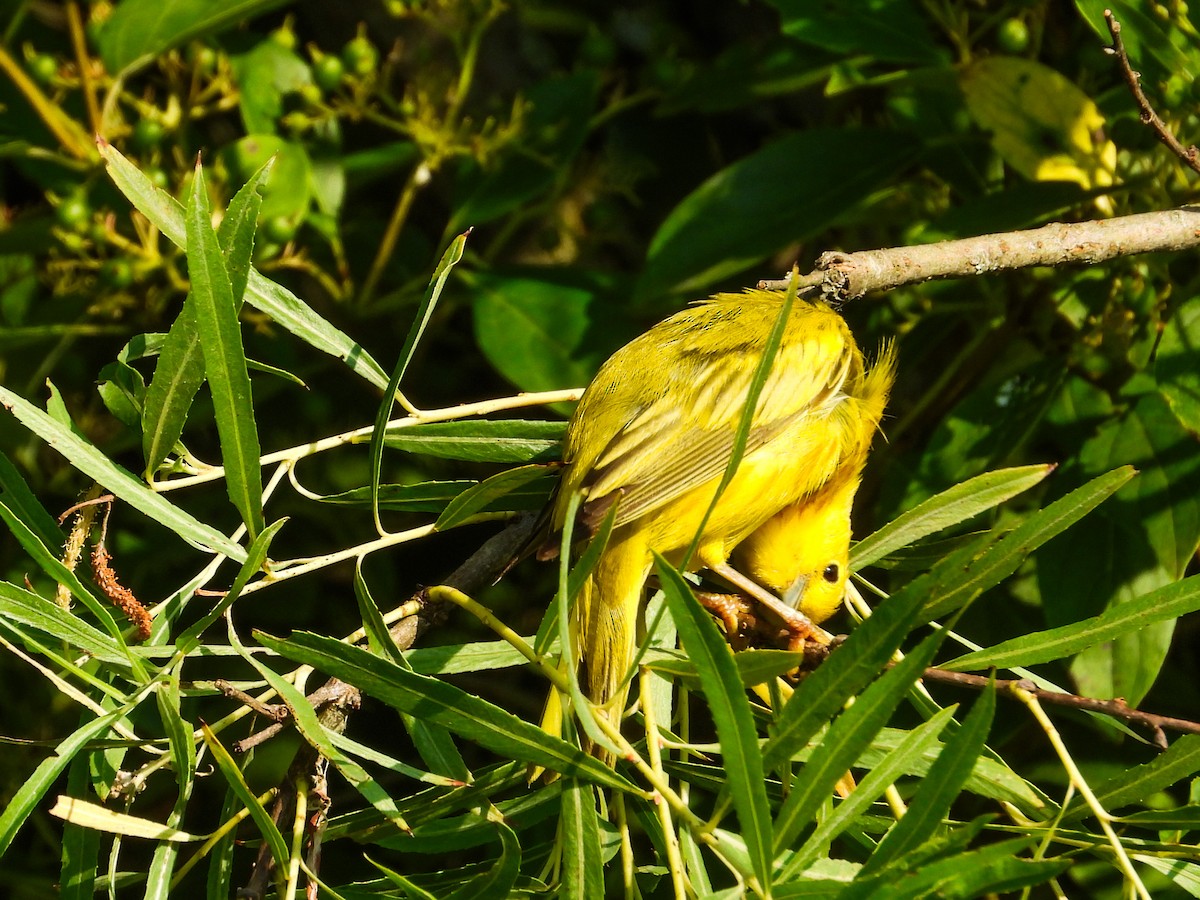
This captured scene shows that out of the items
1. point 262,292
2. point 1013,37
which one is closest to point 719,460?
point 262,292

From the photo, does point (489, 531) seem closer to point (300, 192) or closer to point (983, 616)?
point (300, 192)

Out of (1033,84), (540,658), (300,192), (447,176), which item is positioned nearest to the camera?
(540,658)

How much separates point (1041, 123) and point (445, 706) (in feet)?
6.53

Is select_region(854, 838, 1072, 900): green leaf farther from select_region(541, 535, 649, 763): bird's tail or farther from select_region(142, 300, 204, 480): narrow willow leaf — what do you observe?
select_region(142, 300, 204, 480): narrow willow leaf

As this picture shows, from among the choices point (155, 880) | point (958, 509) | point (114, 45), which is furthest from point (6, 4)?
point (958, 509)

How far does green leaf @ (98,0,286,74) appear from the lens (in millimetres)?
3012

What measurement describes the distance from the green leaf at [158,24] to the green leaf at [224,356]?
1.68 m

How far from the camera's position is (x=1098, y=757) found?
115 inches

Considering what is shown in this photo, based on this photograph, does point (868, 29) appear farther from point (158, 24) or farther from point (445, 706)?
point (445, 706)

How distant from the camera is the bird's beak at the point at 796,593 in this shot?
8.00 feet

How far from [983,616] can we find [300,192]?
2.01 metres

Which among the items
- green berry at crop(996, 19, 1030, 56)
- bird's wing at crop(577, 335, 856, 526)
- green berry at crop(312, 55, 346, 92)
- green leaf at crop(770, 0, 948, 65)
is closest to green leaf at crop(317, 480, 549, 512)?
bird's wing at crop(577, 335, 856, 526)

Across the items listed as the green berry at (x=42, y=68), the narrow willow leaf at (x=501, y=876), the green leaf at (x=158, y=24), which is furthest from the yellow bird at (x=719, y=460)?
the green berry at (x=42, y=68)

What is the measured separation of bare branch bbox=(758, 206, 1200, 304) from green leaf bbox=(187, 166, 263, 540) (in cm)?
90
